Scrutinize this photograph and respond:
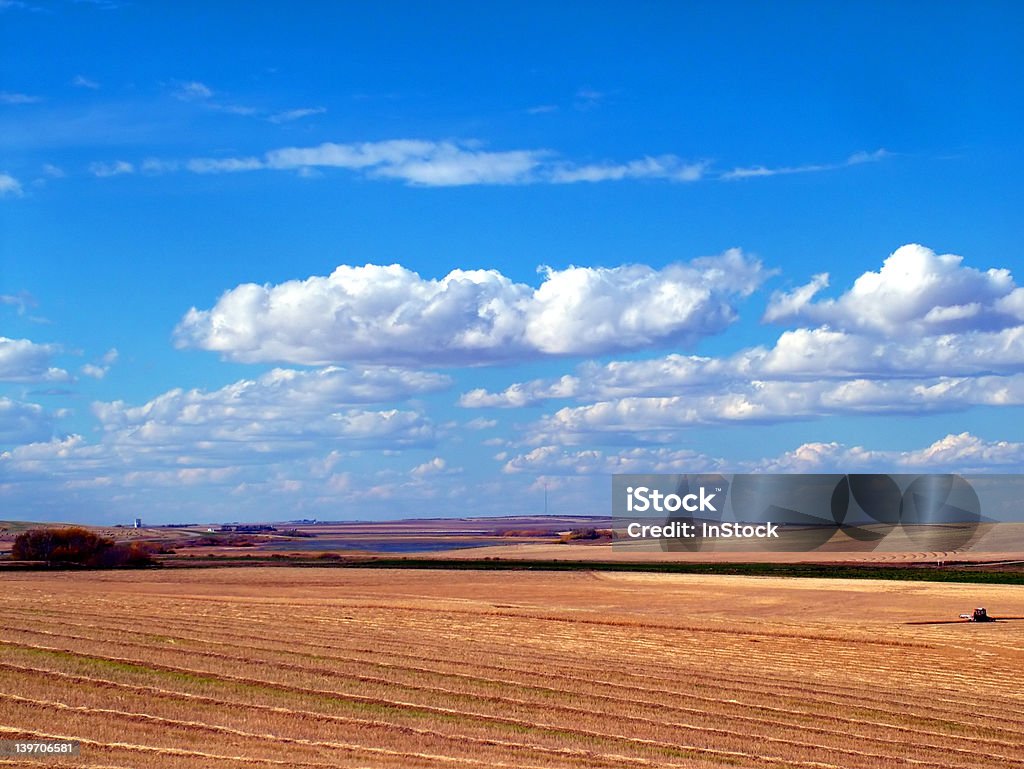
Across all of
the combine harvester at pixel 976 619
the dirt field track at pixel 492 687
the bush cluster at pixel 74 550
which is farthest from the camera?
the bush cluster at pixel 74 550

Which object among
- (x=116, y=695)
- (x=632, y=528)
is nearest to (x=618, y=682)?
(x=116, y=695)

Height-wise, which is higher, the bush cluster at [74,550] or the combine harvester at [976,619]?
the bush cluster at [74,550]

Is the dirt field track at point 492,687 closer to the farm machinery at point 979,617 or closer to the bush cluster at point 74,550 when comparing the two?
the farm machinery at point 979,617

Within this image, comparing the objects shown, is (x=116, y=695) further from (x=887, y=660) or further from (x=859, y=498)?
(x=859, y=498)

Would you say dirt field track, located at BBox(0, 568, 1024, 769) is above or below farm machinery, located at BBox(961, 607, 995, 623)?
above

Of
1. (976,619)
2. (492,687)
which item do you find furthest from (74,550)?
(492,687)

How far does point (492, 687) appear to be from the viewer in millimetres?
26469

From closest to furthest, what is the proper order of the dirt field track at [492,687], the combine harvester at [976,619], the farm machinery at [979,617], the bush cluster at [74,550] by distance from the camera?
the dirt field track at [492,687], the combine harvester at [976,619], the farm machinery at [979,617], the bush cluster at [74,550]

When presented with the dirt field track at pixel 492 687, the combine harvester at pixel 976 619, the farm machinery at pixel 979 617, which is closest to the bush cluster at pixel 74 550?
the dirt field track at pixel 492 687

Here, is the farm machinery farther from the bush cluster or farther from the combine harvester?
the bush cluster

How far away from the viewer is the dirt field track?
66.7ft

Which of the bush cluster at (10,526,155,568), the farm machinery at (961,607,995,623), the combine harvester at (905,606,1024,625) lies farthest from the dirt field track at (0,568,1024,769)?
the bush cluster at (10,526,155,568)

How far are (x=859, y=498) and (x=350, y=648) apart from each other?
115m

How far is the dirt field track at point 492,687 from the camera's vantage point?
20328 millimetres
